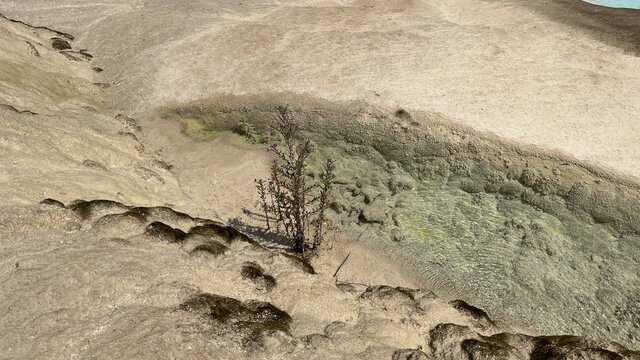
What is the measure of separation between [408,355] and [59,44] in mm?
19382

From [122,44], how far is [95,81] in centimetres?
292

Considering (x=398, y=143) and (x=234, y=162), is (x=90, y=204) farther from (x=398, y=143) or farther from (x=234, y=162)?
(x=398, y=143)

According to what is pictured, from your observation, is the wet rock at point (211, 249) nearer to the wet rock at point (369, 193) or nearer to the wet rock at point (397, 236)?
the wet rock at point (397, 236)

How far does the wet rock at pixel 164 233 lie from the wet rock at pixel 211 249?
39 centimetres

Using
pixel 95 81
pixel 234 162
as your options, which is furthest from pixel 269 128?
pixel 95 81

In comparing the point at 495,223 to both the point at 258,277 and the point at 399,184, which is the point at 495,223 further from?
the point at 258,277

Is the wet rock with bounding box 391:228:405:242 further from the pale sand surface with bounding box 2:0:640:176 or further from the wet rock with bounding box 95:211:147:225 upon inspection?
the wet rock with bounding box 95:211:147:225

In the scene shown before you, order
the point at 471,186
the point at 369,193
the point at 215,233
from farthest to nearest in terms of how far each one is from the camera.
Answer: the point at 369,193 < the point at 471,186 < the point at 215,233

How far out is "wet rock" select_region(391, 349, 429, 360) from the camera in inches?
185

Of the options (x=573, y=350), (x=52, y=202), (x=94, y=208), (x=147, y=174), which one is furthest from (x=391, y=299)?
(x=147, y=174)

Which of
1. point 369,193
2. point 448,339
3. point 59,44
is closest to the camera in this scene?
point 448,339

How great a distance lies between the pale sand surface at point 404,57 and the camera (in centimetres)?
1150

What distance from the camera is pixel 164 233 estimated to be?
620 centimetres

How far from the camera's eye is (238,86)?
13.8m
